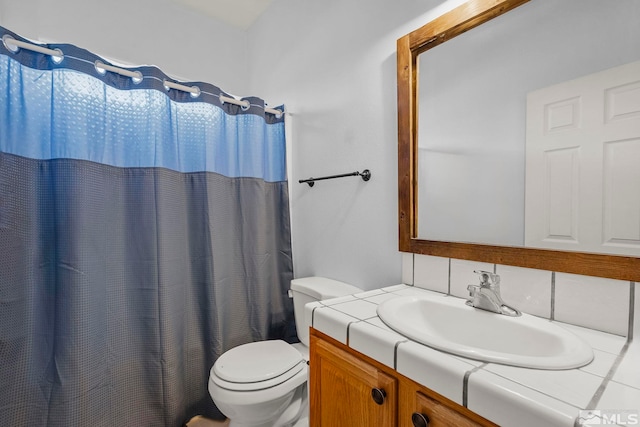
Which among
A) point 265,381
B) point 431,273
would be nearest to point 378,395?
point 431,273

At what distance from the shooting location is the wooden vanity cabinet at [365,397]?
59cm

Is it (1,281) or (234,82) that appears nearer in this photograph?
(1,281)

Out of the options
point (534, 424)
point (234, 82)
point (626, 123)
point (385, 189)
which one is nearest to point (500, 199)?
point (626, 123)

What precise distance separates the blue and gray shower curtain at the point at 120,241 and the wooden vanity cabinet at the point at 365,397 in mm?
836

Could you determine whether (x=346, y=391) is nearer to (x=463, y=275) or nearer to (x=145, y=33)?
(x=463, y=275)

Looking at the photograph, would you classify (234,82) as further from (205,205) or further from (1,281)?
(1,281)

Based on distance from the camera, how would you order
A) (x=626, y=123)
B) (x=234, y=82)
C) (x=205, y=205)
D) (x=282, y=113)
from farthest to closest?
(x=234, y=82), (x=282, y=113), (x=205, y=205), (x=626, y=123)

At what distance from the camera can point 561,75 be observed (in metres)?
0.83

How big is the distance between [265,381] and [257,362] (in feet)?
0.45

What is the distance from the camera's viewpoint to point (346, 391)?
0.79 m

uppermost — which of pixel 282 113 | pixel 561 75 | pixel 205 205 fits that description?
pixel 282 113

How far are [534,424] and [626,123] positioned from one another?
748 mm

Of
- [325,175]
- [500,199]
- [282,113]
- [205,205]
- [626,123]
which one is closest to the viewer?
[626,123]

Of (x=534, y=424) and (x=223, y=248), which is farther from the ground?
(x=223, y=248)
